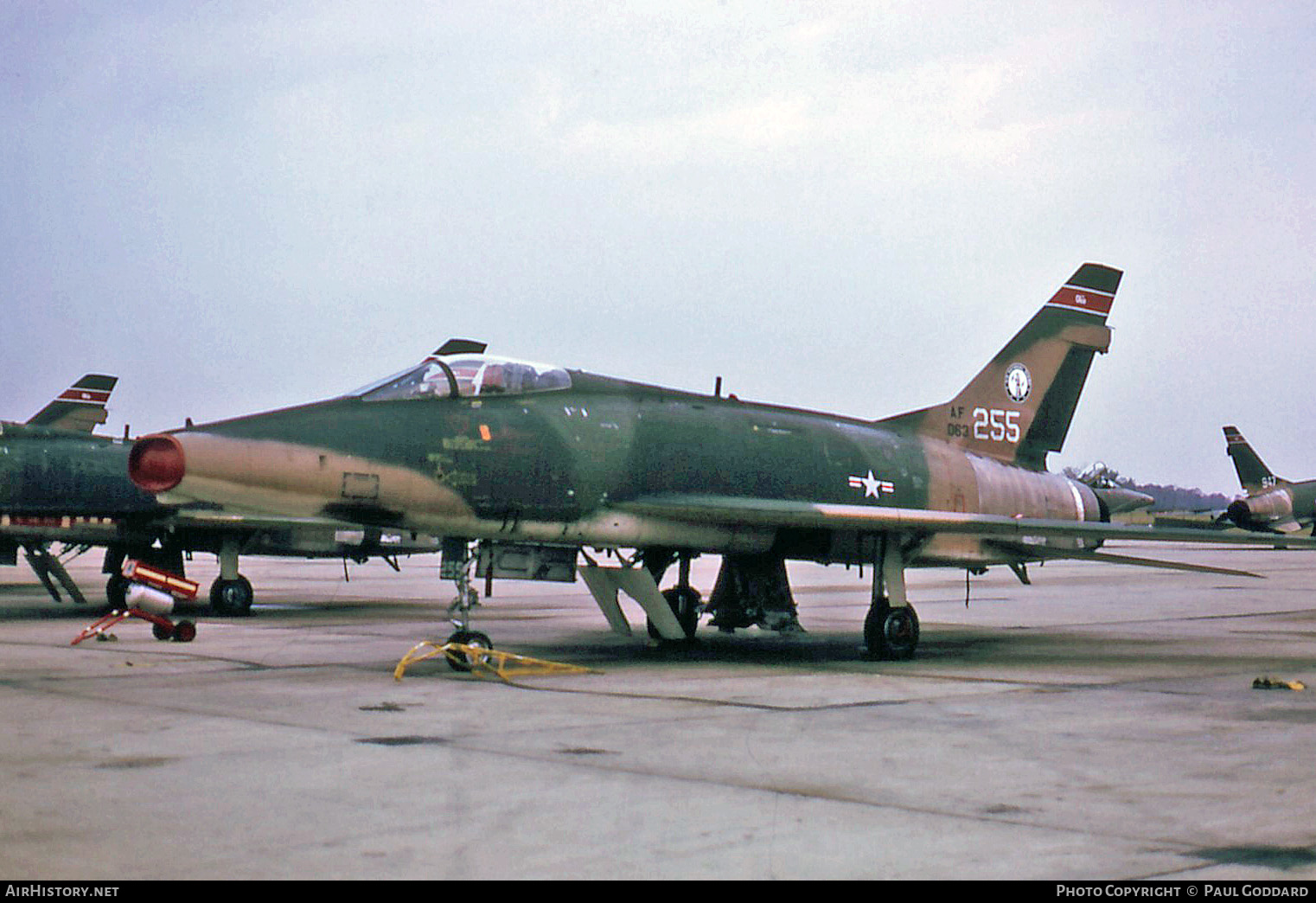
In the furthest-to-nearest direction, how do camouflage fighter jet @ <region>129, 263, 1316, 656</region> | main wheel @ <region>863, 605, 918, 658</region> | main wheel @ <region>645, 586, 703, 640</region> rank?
main wheel @ <region>645, 586, 703, 640</region>
main wheel @ <region>863, 605, 918, 658</region>
camouflage fighter jet @ <region>129, 263, 1316, 656</region>

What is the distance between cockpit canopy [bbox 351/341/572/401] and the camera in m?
11.9

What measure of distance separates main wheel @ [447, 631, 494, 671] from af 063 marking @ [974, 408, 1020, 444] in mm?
7841

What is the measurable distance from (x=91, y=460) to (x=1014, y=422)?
42.6ft

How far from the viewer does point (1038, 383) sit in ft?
58.5

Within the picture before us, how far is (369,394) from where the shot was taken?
1179cm

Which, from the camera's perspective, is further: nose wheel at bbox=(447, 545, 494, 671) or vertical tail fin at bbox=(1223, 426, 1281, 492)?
vertical tail fin at bbox=(1223, 426, 1281, 492)

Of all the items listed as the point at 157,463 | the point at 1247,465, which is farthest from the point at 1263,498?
the point at 157,463

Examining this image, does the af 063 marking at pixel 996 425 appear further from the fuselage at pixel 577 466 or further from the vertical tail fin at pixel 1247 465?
the vertical tail fin at pixel 1247 465

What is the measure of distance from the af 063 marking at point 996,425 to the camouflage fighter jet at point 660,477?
0.11ft

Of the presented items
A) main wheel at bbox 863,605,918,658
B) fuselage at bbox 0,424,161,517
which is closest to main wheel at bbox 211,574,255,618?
fuselage at bbox 0,424,161,517

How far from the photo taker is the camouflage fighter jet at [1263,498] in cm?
5962

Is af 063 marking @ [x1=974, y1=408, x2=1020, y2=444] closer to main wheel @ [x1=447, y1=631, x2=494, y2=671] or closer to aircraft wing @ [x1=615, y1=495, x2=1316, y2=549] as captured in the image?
aircraft wing @ [x1=615, y1=495, x2=1316, y2=549]
